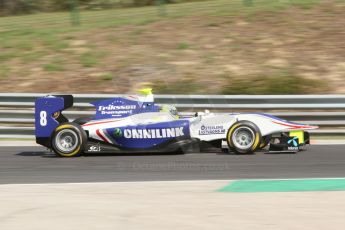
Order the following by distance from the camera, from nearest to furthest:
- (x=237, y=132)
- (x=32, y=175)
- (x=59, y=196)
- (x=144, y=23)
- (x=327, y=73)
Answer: (x=59, y=196), (x=32, y=175), (x=237, y=132), (x=327, y=73), (x=144, y=23)

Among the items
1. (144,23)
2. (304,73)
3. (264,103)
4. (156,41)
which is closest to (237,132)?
(264,103)

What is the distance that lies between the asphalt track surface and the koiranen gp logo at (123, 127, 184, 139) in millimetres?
307

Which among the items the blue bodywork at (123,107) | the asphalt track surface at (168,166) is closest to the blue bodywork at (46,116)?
the asphalt track surface at (168,166)

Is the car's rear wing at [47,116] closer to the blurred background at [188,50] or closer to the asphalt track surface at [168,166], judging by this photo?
the asphalt track surface at [168,166]

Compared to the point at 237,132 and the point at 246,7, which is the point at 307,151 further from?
the point at 246,7

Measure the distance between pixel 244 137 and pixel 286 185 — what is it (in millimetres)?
2638

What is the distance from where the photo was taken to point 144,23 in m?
18.9

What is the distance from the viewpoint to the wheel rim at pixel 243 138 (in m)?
10.6

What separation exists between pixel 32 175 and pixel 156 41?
346 inches

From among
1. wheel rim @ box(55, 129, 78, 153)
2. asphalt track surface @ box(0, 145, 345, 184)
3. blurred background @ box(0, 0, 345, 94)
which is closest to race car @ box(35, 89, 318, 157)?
wheel rim @ box(55, 129, 78, 153)

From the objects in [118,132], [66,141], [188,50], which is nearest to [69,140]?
[66,141]

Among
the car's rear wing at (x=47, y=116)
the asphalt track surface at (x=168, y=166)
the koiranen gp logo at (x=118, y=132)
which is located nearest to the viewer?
the asphalt track surface at (x=168, y=166)

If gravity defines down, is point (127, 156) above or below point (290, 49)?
below

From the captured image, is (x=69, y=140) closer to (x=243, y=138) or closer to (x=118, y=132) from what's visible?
(x=118, y=132)
